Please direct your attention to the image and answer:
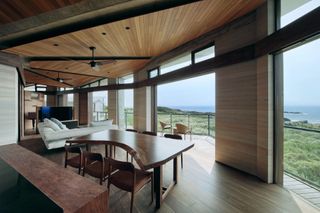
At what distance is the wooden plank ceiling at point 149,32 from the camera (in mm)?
2947

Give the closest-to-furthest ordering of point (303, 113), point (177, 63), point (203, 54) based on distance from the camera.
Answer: point (303, 113) < point (203, 54) < point (177, 63)

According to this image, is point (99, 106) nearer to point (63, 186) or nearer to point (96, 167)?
point (96, 167)

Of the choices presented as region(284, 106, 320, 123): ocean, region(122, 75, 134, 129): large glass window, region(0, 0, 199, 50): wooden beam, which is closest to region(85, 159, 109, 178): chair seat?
region(0, 0, 199, 50): wooden beam

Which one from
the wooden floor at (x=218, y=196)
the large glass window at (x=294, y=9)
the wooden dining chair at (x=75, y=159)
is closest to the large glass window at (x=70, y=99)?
the wooden dining chair at (x=75, y=159)

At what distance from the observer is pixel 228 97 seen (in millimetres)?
3639

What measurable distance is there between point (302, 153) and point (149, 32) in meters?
3.81

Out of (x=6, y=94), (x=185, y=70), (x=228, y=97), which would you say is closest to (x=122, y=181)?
(x=228, y=97)

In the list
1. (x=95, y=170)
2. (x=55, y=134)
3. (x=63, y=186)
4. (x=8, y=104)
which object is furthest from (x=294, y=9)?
(x=8, y=104)

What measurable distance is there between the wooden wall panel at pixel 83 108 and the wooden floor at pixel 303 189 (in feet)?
35.8

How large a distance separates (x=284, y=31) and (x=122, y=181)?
10.6 feet

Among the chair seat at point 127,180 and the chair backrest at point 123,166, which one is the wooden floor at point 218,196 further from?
the chair backrest at point 123,166

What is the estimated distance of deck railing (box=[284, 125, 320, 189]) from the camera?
2.54 m

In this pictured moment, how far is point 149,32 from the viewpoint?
378 centimetres

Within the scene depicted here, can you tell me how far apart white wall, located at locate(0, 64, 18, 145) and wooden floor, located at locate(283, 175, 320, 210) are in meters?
6.87
